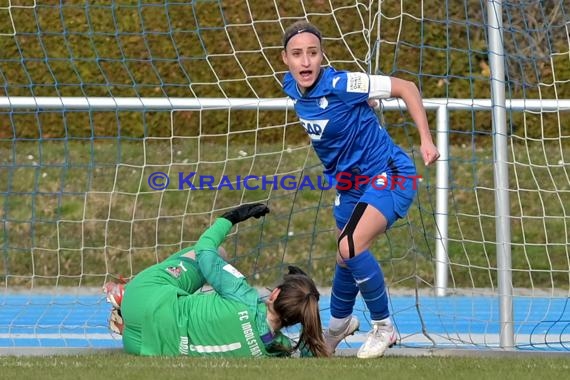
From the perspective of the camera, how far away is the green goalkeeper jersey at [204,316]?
5.92 meters

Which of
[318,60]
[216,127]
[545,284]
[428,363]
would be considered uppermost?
[318,60]

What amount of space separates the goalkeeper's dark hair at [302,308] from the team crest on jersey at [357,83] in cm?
101

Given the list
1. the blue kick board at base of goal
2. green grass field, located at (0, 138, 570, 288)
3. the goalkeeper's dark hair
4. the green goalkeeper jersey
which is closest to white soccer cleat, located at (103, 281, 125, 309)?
the green goalkeeper jersey

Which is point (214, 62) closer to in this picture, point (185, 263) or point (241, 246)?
point (241, 246)

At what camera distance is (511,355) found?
6.19 meters

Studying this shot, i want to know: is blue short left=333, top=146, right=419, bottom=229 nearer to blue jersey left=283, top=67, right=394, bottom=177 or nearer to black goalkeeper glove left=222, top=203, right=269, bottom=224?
blue jersey left=283, top=67, right=394, bottom=177

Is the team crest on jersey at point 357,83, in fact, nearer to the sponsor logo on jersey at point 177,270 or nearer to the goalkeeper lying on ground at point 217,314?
the goalkeeper lying on ground at point 217,314

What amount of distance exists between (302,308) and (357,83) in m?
1.20

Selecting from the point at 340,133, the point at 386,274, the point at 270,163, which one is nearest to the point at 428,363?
the point at 340,133

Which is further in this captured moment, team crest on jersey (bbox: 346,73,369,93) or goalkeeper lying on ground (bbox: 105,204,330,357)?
team crest on jersey (bbox: 346,73,369,93)

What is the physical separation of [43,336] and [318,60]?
291cm

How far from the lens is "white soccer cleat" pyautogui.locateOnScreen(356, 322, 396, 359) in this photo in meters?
5.99

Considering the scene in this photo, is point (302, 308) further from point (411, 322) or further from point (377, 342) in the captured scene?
point (411, 322)

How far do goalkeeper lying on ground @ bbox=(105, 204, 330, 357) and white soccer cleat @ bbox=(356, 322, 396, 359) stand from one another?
0.22 metres
